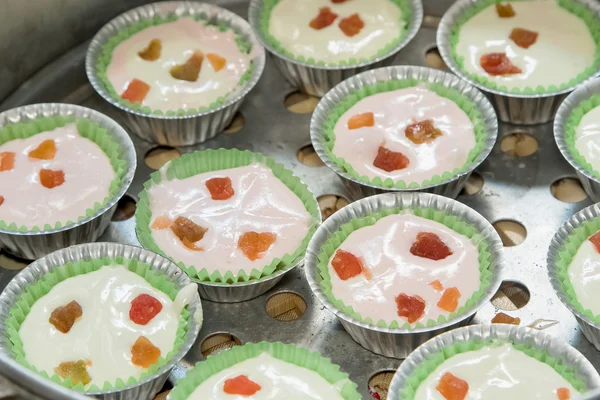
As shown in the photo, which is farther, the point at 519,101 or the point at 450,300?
the point at 519,101

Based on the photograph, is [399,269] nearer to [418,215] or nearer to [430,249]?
[430,249]

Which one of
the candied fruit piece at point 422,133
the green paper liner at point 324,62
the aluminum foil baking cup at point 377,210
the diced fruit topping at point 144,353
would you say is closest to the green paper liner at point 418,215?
the aluminum foil baking cup at point 377,210

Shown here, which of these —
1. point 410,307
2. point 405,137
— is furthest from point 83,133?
point 410,307

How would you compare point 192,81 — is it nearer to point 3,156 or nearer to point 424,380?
point 3,156

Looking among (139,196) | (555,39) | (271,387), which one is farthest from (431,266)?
(555,39)

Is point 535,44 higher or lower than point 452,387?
higher

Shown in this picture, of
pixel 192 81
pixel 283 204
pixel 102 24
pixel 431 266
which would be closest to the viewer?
pixel 431 266
